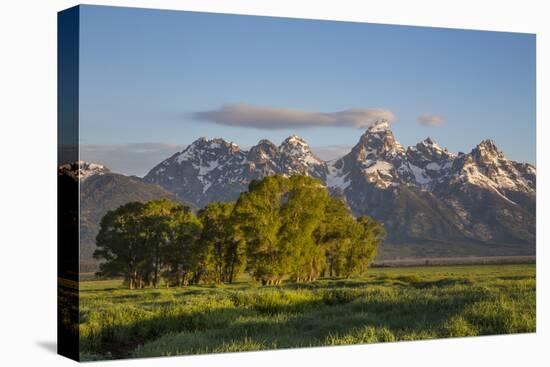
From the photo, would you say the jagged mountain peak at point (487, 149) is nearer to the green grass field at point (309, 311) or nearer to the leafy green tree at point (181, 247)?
the green grass field at point (309, 311)

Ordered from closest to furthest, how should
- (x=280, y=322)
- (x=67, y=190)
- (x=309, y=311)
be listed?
(x=67, y=190) → (x=280, y=322) → (x=309, y=311)

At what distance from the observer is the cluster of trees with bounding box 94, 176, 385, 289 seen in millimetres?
17703

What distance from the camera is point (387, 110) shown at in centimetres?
1955

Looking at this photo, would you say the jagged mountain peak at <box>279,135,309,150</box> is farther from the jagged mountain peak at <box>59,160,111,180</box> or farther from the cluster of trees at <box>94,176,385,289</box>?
the jagged mountain peak at <box>59,160,111,180</box>

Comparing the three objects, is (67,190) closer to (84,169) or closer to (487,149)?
(84,169)

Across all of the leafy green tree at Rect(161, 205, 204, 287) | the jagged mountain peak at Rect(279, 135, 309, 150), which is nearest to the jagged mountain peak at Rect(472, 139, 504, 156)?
the jagged mountain peak at Rect(279, 135, 309, 150)

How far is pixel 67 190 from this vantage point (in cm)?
1700

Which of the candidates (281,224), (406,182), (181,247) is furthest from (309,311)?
(406,182)

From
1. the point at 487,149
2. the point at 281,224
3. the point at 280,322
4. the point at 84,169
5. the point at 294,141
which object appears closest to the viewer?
the point at 84,169

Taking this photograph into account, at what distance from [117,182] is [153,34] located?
7.81 feet

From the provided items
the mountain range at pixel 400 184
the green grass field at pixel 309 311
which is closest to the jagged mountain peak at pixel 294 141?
the mountain range at pixel 400 184

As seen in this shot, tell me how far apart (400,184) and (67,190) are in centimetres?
618

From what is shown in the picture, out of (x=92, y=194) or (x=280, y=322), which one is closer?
(x=92, y=194)

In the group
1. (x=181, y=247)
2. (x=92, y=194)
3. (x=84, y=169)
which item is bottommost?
(x=181, y=247)
